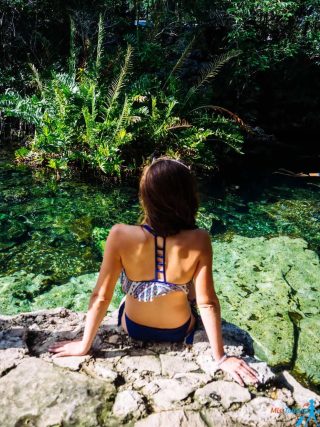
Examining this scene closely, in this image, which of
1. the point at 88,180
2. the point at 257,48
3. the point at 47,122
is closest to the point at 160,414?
the point at 88,180

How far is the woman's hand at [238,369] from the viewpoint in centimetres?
209

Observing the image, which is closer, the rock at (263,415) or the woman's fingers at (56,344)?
the rock at (263,415)

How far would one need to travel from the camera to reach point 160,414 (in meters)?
1.85

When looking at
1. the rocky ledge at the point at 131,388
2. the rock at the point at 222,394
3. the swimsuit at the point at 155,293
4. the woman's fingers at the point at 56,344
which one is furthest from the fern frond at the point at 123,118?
the rock at the point at 222,394

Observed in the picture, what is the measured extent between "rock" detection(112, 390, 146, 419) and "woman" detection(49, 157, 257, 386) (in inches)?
14.8

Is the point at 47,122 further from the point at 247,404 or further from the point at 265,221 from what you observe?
the point at 247,404

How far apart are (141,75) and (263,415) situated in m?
8.84

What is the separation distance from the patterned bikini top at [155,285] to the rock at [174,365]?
393mm

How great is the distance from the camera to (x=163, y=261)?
2.08 metres

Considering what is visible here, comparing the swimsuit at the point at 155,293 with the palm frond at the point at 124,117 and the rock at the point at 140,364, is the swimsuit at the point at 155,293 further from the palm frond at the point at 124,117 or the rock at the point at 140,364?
the palm frond at the point at 124,117

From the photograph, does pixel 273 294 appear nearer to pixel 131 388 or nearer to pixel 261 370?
pixel 261 370

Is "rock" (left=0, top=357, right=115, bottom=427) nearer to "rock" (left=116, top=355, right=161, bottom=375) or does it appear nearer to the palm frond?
"rock" (left=116, top=355, right=161, bottom=375)

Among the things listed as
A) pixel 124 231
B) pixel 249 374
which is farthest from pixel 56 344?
pixel 249 374

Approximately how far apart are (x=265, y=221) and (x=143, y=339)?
4688 mm
